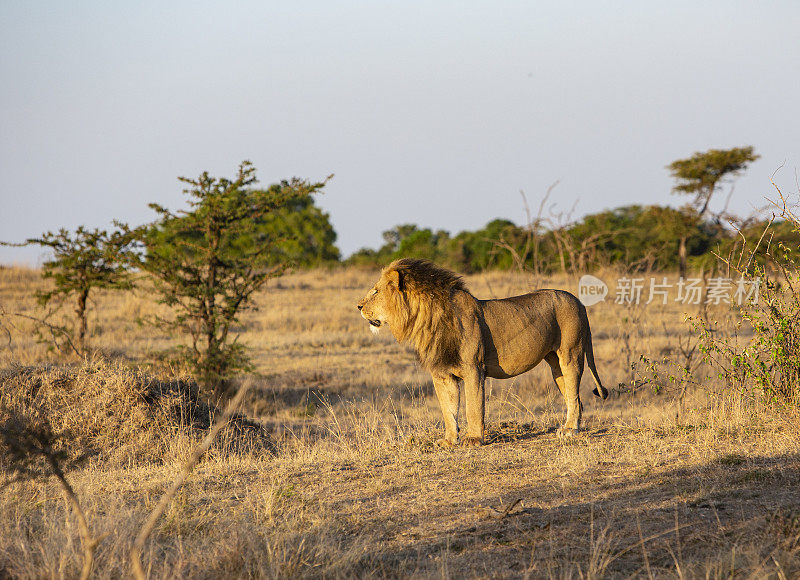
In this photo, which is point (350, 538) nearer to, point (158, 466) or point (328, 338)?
point (158, 466)

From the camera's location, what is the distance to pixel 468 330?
7.82 metres

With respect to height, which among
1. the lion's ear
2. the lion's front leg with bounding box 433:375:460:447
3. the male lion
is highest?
the lion's ear

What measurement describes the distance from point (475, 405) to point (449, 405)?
13.2 inches

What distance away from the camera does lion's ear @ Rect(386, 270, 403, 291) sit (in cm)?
785

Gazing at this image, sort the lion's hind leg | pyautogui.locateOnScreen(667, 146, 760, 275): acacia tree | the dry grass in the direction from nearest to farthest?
the dry grass → the lion's hind leg → pyautogui.locateOnScreen(667, 146, 760, 275): acacia tree

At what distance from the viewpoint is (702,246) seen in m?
43.2

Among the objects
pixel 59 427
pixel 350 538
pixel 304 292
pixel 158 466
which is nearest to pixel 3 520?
pixel 350 538

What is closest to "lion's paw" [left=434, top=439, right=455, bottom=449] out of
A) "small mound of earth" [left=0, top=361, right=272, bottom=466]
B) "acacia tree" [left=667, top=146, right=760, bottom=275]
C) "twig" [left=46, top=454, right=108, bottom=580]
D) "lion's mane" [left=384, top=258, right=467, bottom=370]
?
"lion's mane" [left=384, top=258, right=467, bottom=370]

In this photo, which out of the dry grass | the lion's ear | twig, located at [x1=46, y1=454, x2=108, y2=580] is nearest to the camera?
twig, located at [x1=46, y1=454, x2=108, y2=580]

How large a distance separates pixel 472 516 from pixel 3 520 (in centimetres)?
322

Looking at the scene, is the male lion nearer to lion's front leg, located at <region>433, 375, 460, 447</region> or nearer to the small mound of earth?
lion's front leg, located at <region>433, 375, 460, 447</region>

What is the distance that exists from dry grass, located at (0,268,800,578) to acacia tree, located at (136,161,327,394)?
0.73 meters

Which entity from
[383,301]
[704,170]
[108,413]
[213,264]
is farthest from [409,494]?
[704,170]

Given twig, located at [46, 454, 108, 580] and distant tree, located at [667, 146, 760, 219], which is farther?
distant tree, located at [667, 146, 760, 219]
